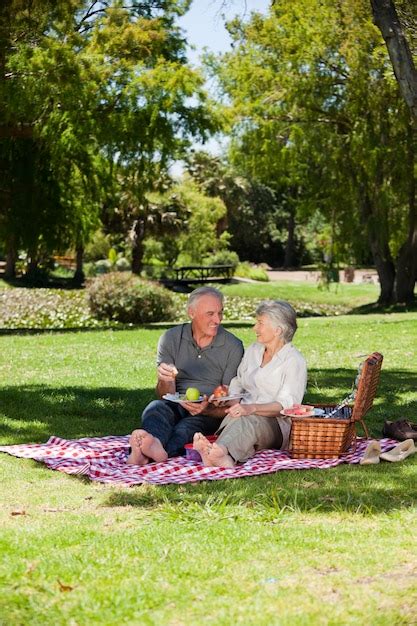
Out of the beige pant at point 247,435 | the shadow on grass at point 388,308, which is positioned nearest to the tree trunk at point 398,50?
the beige pant at point 247,435

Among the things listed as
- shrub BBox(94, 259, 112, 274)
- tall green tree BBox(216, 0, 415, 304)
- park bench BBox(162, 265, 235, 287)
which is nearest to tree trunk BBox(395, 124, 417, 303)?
tall green tree BBox(216, 0, 415, 304)

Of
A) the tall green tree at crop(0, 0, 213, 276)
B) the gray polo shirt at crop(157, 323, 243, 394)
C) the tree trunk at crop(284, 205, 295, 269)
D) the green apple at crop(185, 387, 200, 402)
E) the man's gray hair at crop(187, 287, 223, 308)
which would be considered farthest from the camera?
the tree trunk at crop(284, 205, 295, 269)

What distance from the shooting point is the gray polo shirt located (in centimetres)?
866

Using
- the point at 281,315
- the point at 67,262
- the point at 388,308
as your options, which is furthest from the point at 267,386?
the point at 67,262

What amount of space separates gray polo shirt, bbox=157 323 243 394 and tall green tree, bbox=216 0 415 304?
2076 centimetres

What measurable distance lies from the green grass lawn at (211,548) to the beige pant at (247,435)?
0.45m

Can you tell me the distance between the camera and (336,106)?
1240 inches

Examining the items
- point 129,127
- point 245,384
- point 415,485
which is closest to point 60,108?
point 129,127

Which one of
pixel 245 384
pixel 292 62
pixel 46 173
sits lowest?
pixel 245 384

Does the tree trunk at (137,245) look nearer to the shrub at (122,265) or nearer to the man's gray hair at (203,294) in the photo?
the shrub at (122,265)

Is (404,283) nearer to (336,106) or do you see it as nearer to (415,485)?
(336,106)

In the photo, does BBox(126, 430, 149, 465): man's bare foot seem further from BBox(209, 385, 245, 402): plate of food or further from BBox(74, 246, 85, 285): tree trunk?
BBox(74, 246, 85, 285): tree trunk

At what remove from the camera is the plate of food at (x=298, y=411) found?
7961 mm

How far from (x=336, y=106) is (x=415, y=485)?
83.5 ft
